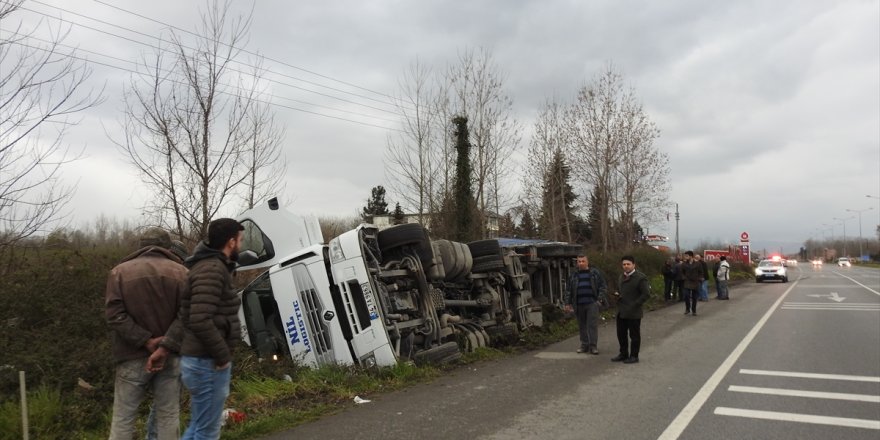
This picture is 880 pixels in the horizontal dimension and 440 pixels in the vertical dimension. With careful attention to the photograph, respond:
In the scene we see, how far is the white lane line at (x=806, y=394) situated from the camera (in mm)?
6551

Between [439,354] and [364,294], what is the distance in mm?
1665

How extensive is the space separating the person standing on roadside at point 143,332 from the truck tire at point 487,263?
716cm

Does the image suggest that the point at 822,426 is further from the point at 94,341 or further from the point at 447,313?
the point at 94,341

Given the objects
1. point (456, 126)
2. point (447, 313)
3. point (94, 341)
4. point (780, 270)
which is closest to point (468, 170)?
point (456, 126)

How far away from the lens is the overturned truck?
7.72 m

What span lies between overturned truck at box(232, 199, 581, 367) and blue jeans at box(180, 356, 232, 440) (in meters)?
3.82

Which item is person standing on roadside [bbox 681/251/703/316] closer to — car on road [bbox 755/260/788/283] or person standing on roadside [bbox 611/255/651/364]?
person standing on roadside [bbox 611/255/651/364]

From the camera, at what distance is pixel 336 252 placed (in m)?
7.91

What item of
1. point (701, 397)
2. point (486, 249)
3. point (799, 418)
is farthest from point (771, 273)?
point (799, 418)

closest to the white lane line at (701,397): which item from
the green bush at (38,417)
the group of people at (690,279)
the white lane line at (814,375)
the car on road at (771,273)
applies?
the white lane line at (814,375)

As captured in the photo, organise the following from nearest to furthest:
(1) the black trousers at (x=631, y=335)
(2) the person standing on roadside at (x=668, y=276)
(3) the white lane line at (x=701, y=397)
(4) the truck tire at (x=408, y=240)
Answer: (3) the white lane line at (x=701, y=397), (4) the truck tire at (x=408, y=240), (1) the black trousers at (x=631, y=335), (2) the person standing on roadside at (x=668, y=276)

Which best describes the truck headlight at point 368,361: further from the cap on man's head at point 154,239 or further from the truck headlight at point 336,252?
the cap on man's head at point 154,239

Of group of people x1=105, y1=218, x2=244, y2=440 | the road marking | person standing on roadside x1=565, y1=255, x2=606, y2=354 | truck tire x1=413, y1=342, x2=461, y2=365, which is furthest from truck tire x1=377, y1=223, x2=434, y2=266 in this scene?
group of people x1=105, y1=218, x2=244, y2=440

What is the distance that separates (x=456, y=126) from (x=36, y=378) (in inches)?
680
